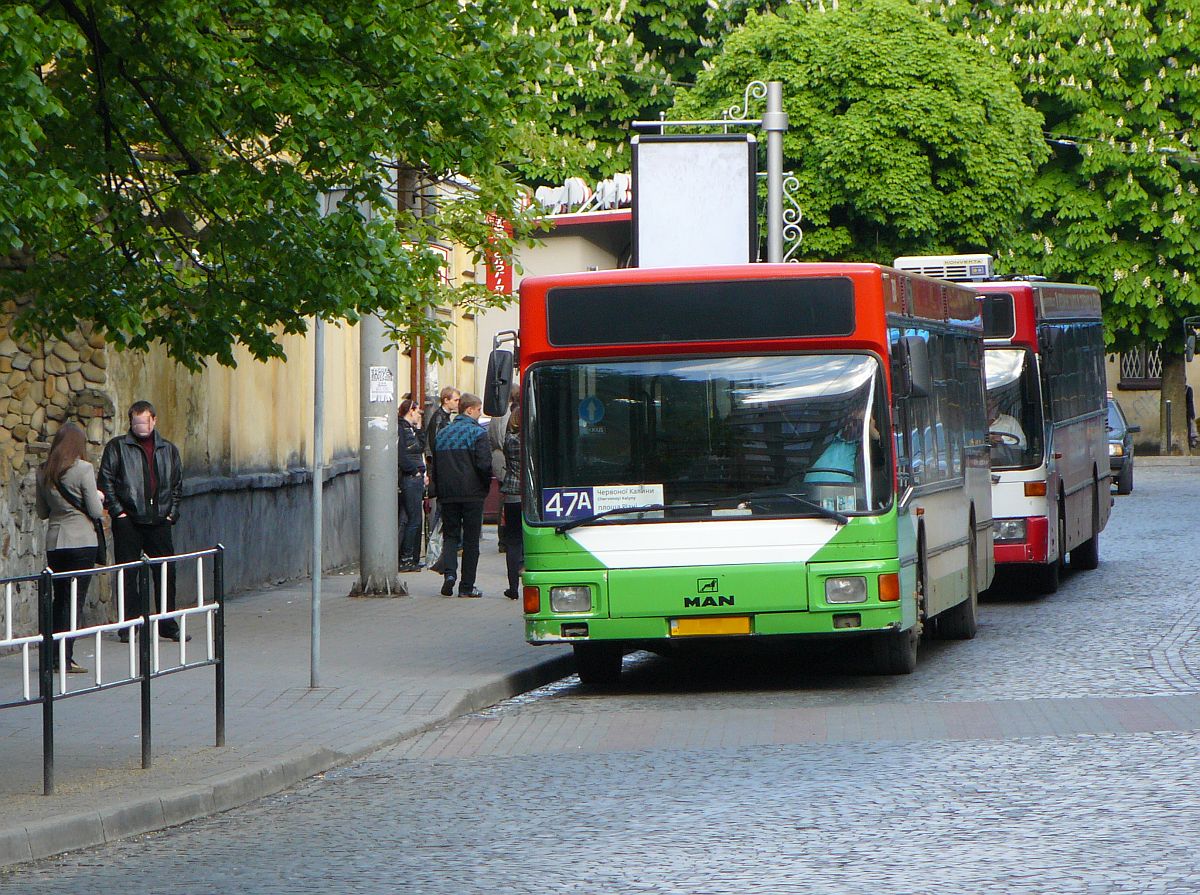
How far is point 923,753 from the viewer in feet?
32.8

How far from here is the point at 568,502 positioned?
12453mm

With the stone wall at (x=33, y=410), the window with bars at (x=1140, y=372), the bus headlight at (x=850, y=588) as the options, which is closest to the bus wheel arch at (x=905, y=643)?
the bus headlight at (x=850, y=588)

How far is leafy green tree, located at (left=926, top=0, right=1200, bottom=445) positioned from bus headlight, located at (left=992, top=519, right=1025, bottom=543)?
30.3 metres

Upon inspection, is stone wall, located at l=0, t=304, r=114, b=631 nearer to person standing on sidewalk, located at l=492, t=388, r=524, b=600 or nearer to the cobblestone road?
person standing on sidewalk, located at l=492, t=388, r=524, b=600

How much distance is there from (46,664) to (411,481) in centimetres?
1390

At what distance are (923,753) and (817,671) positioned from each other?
393cm

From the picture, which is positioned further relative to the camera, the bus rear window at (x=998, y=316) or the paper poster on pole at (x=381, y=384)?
the paper poster on pole at (x=381, y=384)

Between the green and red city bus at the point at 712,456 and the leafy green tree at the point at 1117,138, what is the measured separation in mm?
36343

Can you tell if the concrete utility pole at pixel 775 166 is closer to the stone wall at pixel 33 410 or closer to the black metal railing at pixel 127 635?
the stone wall at pixel 33 410

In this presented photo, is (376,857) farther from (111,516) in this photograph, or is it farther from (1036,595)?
(1036,595)

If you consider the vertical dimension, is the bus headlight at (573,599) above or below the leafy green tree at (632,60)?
below

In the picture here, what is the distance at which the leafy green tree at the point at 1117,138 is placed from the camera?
48.2m

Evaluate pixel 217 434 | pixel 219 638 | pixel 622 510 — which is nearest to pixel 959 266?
pixel 217 434

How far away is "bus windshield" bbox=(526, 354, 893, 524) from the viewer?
12.2 meters
